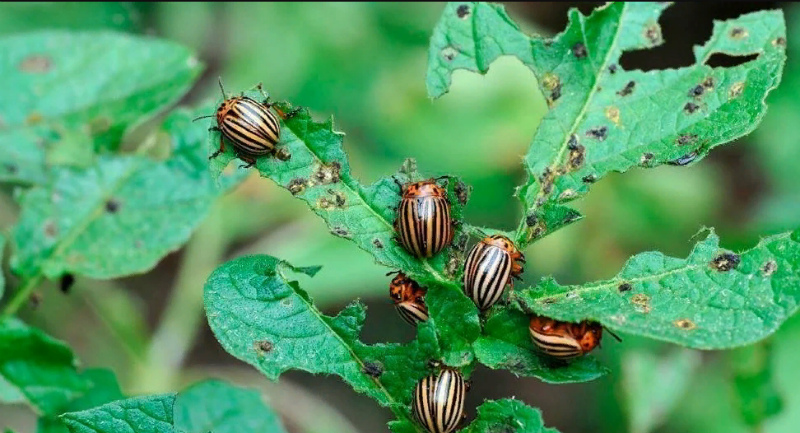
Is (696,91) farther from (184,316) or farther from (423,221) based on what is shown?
(184,316)

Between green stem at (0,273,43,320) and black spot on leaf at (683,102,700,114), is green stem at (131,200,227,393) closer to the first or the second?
green stem at (0,273,43,320)

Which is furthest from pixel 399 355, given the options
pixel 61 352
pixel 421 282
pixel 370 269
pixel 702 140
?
pixel 370 269

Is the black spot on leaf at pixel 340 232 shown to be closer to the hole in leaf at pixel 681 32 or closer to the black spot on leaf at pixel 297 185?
the black spot on leaf at pixel 297 185

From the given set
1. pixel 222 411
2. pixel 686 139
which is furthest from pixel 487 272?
pixel 222 411

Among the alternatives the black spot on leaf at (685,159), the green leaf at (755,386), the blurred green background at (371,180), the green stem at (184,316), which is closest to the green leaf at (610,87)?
the black spot on leaf at (685,159)

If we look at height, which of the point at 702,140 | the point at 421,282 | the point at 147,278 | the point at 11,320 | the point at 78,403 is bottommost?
the point at 147,278

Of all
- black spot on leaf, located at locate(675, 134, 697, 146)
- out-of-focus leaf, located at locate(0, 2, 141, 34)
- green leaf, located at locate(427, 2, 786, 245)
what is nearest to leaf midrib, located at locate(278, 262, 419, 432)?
green leaf, located at locate(427, 2, 786, 245)

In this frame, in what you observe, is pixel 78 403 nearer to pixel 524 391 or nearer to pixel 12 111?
pixel 12 111
